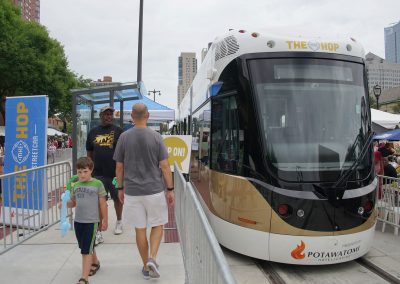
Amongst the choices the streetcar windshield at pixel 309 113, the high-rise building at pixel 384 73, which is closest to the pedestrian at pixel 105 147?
the streetcar windshield at pixel 309 113

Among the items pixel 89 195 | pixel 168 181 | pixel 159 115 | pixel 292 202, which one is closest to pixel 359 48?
pixel 292 202

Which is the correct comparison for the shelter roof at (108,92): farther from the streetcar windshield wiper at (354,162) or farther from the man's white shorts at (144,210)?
the streetcar windshield wiper at (354,162)

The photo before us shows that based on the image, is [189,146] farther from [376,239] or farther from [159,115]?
[159,115]

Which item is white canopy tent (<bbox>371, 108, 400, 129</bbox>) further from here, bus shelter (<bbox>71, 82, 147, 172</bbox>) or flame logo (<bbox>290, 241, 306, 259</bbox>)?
flame logo (<bbox>290, 241, 306, 259</bbox>)

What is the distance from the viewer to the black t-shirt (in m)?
6.10

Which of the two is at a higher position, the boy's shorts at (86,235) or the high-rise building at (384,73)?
the high-rise building at (384,73)

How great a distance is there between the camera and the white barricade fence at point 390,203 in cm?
767

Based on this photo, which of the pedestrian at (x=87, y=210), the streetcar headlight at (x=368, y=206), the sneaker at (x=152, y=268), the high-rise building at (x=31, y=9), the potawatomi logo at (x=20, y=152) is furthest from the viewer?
the high-rise building at (x=31, y=9)

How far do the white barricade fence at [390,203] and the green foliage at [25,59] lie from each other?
29.1 m

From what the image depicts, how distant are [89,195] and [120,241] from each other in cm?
199

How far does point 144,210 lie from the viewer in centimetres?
468

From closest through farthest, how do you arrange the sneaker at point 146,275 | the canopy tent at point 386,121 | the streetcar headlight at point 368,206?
the sneaker at point 146,275, the streetcar headlight at point 368,206, the canopy tent at point 386,121

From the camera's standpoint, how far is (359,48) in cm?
621

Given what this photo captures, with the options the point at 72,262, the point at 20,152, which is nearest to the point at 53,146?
the point at 20,152
